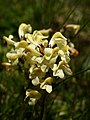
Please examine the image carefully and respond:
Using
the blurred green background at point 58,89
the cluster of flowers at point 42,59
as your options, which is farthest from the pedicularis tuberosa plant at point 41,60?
the blurred green background at point 58,89

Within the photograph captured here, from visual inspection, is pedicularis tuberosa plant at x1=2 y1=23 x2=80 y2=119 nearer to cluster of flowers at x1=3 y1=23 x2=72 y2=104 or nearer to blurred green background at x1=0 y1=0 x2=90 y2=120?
cluster of flowers at x1=3 y1=23 x2=72 y2=104

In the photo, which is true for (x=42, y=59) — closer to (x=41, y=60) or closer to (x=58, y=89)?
(x=41, y=60)

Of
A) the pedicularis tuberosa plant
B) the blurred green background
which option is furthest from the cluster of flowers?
the blurred green background

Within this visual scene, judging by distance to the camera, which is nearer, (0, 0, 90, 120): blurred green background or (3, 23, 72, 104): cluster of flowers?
(3, 23, 72, 104): cluster of flowers

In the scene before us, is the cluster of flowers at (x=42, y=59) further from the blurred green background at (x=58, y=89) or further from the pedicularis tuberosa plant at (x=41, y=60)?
the blurred green background at (x=58, y=89)

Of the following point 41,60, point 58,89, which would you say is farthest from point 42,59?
point 58,89

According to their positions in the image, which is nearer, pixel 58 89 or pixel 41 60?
pixel 41 60
